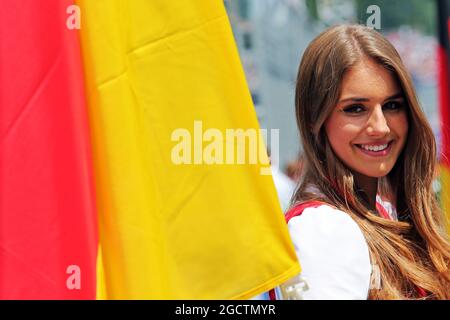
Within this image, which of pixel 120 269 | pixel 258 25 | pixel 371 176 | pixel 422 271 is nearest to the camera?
pixel 120 269

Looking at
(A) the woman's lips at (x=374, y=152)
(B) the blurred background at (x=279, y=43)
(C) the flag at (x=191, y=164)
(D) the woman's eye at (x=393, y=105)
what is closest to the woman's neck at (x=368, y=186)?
(A) the woman's lips at (x=374, y=152)

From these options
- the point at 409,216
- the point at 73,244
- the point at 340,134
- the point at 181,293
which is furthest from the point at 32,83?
the point at 409,216

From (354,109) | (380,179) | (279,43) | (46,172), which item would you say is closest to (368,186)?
(380,179)

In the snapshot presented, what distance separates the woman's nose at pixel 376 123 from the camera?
1.98 m

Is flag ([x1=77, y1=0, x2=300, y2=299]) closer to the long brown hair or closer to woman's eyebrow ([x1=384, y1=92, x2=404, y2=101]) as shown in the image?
the long brown hair

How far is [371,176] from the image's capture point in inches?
84.3

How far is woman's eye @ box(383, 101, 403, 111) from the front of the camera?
205cm

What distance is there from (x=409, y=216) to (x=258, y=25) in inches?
182

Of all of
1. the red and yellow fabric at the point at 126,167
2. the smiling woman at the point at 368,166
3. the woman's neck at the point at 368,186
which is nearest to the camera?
the red and yellow fabric at the point at 126,167

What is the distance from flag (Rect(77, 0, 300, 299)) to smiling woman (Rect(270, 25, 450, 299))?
179mm

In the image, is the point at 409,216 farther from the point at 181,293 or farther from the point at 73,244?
the point at 73,244

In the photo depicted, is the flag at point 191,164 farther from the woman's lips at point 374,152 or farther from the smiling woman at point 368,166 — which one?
the woman's lips at point 374,152

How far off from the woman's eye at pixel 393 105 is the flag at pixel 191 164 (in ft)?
1.72

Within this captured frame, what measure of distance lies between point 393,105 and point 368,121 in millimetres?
114
